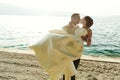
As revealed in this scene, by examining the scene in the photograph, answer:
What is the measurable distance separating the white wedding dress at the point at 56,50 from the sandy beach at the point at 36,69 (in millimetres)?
1890

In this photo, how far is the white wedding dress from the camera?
17.6ft

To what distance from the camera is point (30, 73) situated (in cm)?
791

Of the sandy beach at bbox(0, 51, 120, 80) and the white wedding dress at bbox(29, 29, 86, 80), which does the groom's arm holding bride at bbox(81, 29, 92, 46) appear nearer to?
the white wedding dress at bbox(29, 29, 86, 80)

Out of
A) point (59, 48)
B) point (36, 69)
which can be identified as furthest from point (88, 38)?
point (36, 69)

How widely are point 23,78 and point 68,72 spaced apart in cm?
199

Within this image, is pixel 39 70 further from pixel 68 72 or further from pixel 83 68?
pixel 68 72

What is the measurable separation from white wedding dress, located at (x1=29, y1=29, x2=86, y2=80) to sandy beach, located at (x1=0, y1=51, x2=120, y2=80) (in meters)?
1.89

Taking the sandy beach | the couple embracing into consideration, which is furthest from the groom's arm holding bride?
the sandy beach

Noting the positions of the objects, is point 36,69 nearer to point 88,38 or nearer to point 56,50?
point 88,38

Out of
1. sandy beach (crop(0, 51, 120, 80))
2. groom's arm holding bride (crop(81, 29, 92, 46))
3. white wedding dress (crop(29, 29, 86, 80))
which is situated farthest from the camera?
sandy beach (crop(0, 51, 120, 80))

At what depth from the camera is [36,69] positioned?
8.45 meters

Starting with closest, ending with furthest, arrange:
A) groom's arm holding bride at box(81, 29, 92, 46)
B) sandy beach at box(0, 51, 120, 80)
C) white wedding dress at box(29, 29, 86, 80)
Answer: white wedding dress at box(29, 29, 86, 80) → groom's arm holding bride at box(81, 29, 92, 46) → sandy beach at box(0, 51, 120, 80)

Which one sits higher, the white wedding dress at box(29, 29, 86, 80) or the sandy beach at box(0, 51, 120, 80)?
the white wedding dress at box(29, 29, 86, 80)

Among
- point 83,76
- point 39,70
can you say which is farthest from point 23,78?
point 83,76
